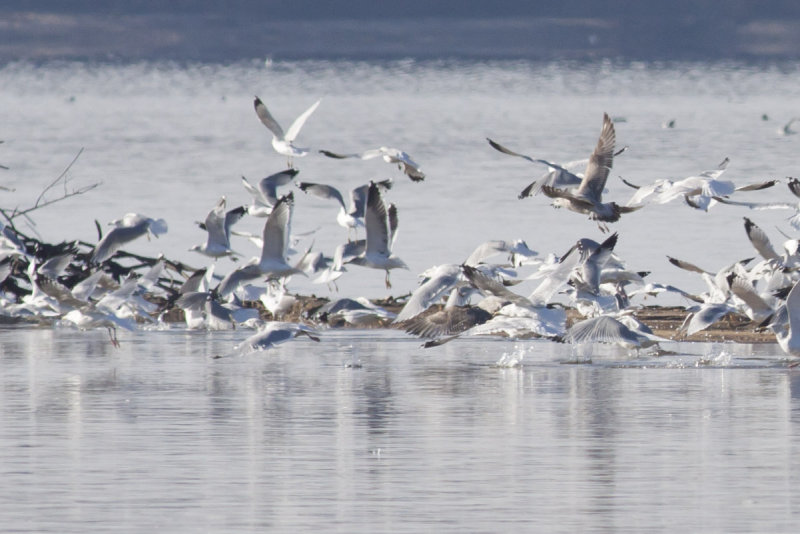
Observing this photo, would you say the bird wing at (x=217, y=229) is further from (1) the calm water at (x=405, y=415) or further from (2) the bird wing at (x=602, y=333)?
(2) the bird wing at (x=602, y=333)

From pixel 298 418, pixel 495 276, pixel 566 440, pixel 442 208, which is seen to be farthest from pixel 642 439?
pixel 442 208

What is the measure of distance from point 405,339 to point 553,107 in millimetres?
57796

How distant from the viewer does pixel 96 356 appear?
57.8 feet

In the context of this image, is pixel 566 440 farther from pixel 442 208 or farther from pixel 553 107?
pixel 553 107

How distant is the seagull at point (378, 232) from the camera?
1745 centimetres

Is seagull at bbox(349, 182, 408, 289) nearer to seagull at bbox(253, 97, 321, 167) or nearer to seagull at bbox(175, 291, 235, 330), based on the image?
seagull at bbox(253, 97, 321, 167)

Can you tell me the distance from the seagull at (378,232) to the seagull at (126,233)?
80.7 inches

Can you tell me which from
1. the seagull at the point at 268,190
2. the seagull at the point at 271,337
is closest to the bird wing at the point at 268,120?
the seagull at the point at 268,190

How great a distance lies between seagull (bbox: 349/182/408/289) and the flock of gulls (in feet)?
0.04

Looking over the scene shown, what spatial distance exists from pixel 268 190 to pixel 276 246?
24.8 inches

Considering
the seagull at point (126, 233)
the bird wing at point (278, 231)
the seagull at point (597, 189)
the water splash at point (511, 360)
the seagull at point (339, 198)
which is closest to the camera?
the seagull at point (597, 189)

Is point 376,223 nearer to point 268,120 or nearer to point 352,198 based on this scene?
point 352,198

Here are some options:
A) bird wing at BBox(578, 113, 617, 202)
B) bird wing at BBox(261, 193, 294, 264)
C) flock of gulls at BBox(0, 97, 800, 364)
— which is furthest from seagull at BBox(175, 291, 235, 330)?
bird wing at BBox(578, 113, 617, 202)

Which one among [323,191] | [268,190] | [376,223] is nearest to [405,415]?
[376,223]
